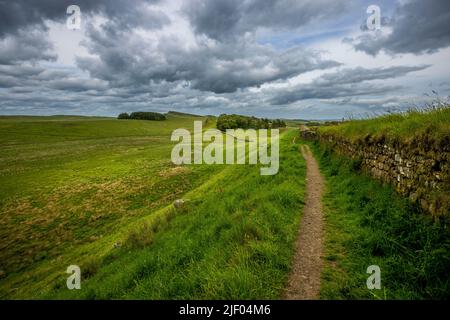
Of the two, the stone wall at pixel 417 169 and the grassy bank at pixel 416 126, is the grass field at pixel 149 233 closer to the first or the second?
the stone wall at pixel 417 169

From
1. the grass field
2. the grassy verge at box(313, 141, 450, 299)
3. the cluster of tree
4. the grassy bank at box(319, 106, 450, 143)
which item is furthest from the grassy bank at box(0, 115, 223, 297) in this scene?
the cluster of tree

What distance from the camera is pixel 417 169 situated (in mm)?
7395

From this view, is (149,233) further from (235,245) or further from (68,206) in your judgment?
(68,206)

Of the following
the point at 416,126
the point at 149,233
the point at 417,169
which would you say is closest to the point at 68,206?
the point at 149,233

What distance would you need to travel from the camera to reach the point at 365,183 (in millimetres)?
11094

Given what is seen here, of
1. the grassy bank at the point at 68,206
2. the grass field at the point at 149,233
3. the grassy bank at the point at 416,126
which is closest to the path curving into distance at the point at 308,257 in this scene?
the grass field at the point at 149,233

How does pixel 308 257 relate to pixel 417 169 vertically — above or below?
below

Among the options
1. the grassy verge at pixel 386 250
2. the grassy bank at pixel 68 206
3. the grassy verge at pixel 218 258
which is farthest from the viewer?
the grassy bank at pixel 68 206

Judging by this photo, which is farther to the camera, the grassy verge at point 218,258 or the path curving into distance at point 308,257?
the grassy verge at point 218,258

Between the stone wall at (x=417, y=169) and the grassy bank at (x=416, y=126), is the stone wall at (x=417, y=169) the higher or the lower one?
the lower one

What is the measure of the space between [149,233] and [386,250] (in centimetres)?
1059

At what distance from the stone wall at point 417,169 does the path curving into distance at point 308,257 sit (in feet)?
8.91

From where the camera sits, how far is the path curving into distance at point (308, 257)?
5364mm
